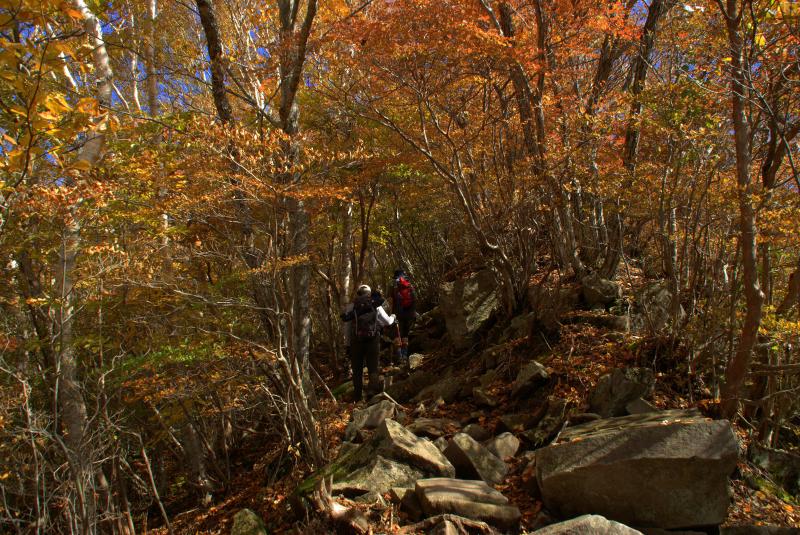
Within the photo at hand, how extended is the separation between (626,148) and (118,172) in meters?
7.49

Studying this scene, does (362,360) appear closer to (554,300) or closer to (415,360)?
(415,360)

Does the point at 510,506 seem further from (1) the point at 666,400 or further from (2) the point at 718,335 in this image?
(2) the point at 718,335

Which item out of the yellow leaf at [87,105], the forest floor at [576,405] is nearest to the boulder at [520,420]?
the forest floor at [576,405]

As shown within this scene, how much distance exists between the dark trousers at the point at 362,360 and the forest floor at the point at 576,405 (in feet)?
1.22

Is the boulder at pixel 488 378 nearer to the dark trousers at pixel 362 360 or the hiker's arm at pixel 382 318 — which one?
the hiker's arm at pixel 382 318

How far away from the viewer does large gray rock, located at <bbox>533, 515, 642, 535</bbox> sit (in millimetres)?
2961

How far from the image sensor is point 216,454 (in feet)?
24.4

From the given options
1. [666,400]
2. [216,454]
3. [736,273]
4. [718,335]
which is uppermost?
[736,273]

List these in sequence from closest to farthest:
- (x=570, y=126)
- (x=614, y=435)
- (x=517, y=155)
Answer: (x=614, y=435) → (x=570, y=126) → (x=517, y=155)

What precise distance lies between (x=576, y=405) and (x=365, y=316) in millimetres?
3226

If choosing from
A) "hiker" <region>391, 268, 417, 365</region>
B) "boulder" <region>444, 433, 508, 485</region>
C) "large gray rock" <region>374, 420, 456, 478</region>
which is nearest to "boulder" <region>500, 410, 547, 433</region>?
"boulder" <region>444, 433, 508, 485</region>

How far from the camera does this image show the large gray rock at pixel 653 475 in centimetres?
341

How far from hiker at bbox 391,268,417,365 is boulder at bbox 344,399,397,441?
2.55 metres

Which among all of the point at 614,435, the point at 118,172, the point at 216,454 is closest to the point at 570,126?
the point at 614,435
